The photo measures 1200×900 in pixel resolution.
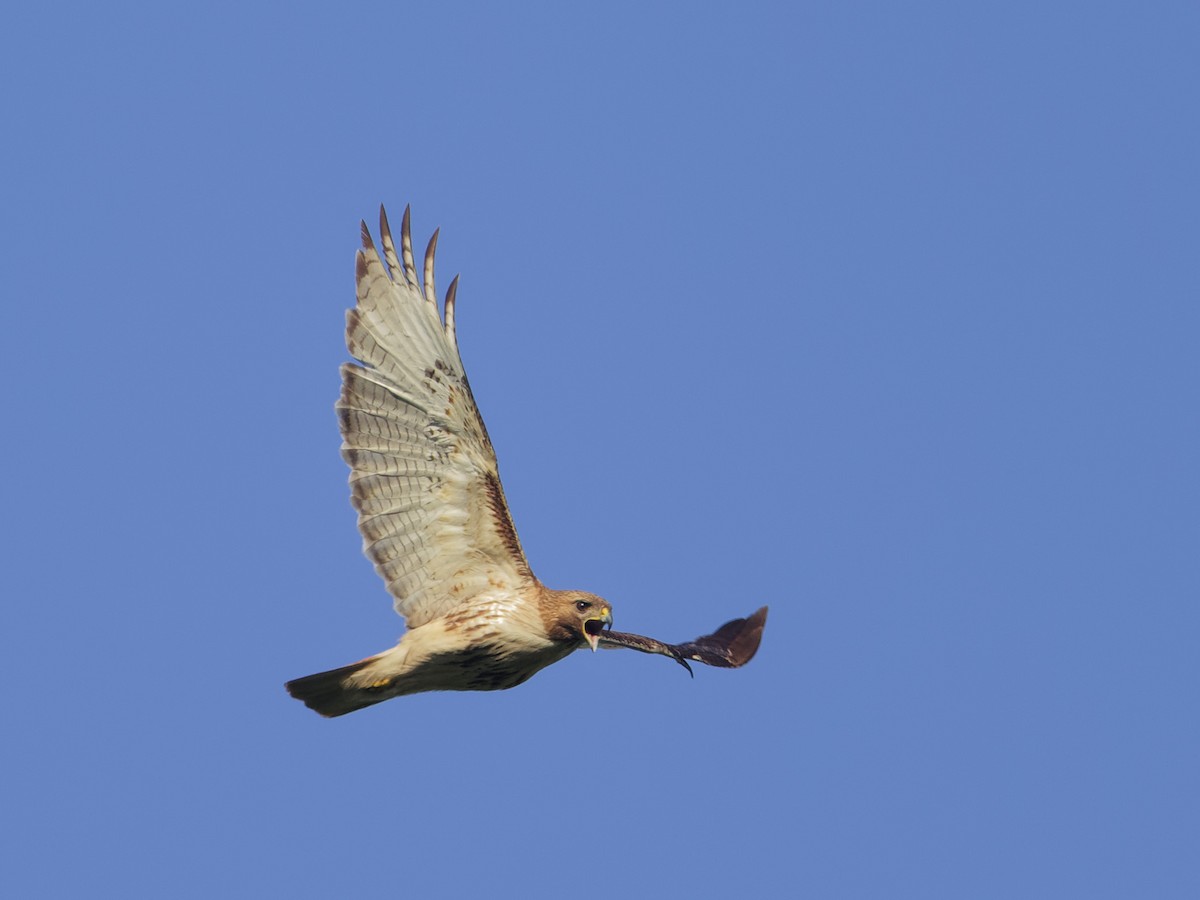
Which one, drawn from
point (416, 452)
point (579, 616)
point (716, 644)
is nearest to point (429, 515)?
point (416, 452)

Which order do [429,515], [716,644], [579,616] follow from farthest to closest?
1. [716,644]
2. [429,515]
3. [579,616]

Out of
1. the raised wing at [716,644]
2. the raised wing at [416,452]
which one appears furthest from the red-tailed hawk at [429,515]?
the raised wing at [716,644]

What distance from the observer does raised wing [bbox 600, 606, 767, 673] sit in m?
13.7

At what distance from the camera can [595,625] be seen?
1252 centimetres

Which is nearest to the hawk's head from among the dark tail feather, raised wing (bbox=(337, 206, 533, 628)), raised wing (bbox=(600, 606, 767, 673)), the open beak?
the open beak

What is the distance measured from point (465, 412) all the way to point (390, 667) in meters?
1.91

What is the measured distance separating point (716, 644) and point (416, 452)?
166 inches

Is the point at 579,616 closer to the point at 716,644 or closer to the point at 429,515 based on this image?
the point at 429,515

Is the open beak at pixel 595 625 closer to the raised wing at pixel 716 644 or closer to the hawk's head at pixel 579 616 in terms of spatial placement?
the hawk's head at pixel 579 616

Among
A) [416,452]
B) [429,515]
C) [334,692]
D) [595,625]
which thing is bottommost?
[334,692]

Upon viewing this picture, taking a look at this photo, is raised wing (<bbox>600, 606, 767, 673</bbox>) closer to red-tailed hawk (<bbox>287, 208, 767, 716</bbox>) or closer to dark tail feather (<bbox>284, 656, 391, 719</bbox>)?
red-tailed hawk (<bbox>287, 208, 767, 716</bbox>)

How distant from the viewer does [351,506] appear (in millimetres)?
12750

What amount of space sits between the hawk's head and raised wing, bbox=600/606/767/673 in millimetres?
753

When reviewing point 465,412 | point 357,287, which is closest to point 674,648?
point 465,412
